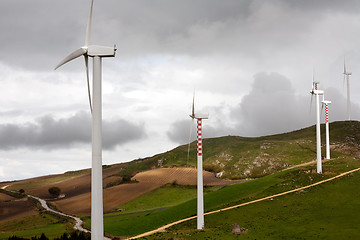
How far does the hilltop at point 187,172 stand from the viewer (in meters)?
112

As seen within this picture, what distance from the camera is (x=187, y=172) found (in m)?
146

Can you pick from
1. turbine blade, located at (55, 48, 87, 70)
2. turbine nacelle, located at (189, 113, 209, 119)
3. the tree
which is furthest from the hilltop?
turbine blade, located at (55, 48, 87, 70)

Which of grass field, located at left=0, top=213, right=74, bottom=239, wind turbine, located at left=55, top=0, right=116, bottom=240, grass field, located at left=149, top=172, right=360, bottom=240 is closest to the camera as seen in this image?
wind turbine, located at left=55, top=0, right=116, bottom=240

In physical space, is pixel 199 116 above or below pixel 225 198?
above

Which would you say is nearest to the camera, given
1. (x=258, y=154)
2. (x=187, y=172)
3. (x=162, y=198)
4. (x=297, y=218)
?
(x=297, y=218)

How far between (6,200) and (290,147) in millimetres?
108948

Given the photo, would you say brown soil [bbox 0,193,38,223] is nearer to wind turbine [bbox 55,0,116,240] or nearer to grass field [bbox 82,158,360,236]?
grass field [bbox 82,158,360,236]

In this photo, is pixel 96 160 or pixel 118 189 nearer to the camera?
pixel 96 160

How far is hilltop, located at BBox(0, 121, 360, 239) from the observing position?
112062mm

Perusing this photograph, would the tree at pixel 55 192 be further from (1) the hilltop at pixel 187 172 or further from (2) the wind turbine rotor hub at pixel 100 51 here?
(2) the wind turbine rotor hub at pixel 100 51

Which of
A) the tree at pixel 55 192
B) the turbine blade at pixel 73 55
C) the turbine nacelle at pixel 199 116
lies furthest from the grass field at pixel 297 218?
the tree at pixel 55 192

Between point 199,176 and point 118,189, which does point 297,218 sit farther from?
point 118,189

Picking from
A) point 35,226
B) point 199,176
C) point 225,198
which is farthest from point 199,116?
point 35,226

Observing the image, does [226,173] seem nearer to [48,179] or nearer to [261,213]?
[261,213]
